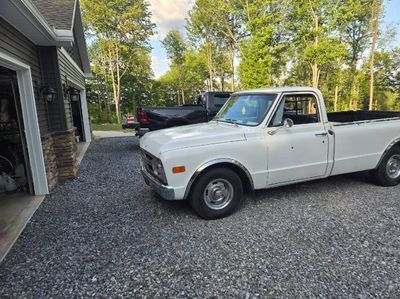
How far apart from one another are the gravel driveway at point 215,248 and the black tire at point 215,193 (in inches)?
6.7

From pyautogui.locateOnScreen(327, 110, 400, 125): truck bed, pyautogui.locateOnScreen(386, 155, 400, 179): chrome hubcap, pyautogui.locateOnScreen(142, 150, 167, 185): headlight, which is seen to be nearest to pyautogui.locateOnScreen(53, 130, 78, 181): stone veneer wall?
pyautogui.locateOnScreen(142, 150, 167, 185): headlight

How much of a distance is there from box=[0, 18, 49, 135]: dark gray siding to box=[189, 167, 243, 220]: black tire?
360cm

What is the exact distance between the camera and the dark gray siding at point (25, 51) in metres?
4.29

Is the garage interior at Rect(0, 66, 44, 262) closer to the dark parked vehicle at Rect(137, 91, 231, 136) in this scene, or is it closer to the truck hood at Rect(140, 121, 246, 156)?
the truck hood at Rect(140, 121, 246, 156)

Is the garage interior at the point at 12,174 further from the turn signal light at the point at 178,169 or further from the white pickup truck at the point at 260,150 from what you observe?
the turn signal light at the point at 178,169

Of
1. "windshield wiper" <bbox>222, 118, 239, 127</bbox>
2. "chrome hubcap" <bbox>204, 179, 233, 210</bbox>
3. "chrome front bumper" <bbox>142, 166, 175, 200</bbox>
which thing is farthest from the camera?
"windshield wiper" <bbox>222, 118, 239, 127</bbox>

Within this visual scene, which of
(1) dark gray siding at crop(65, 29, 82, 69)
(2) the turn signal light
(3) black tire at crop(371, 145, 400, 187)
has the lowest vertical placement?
(3) black tire at crop(371, 145, 400, 187)

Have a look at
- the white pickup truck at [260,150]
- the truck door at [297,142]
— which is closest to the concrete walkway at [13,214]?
the white pickup truck at [260,150]

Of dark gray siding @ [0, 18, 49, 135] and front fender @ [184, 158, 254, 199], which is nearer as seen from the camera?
front fender @ [184, 158, 254, 199]

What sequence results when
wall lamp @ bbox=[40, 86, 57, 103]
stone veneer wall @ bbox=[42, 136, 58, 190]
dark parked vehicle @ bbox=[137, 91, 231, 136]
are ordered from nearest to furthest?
stone veneer wall @ bbox=[42, 136, 58, 190] < wall lamp @ bbox=[40, 86, 57, 103] < dark parked vehicle @ bbox=[137, 91, 231, 136]

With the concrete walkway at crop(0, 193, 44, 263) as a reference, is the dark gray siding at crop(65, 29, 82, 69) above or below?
above

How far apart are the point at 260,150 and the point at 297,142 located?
2.20ft

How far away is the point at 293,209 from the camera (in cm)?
426

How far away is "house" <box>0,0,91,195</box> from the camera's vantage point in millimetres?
4543
